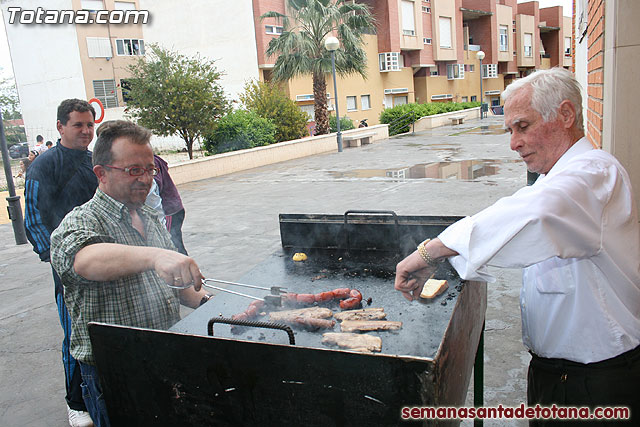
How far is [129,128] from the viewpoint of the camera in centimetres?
232

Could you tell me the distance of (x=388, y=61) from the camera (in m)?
33.5

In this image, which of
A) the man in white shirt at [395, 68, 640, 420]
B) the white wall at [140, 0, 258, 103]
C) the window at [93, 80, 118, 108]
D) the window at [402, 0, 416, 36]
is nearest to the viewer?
the man in white shirt at [395, 68, 640, 420]

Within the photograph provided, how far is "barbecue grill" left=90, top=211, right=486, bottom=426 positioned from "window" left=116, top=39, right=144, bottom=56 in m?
32.7

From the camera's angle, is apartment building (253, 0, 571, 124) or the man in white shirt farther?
apartment building (253, 0, 571, 124)

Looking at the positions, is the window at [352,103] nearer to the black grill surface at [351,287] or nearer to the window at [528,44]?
the window at [528,44]

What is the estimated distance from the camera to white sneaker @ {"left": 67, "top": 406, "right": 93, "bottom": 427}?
10.4 ft

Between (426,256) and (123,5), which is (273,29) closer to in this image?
(123,5)

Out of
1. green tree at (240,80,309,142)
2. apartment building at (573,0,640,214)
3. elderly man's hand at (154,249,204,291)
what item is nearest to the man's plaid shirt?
elderly man's hand at (154,249,204,291)

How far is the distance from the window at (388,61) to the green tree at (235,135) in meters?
→ 17.8

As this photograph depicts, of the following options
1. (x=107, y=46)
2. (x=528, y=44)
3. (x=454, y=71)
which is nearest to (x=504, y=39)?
(x=528, y=44)

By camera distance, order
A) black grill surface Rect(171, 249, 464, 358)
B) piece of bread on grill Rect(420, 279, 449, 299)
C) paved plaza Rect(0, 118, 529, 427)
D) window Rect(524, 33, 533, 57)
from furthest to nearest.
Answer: window Rect(524, 33, 533, 57) < paved plaza Rect(0, 118, 529, 427) < piece of bread on grill Rect(420, 279, 449, 299) < black grill surface Rect(171, 249, 464, 358)

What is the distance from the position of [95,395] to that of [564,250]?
86.9 inches

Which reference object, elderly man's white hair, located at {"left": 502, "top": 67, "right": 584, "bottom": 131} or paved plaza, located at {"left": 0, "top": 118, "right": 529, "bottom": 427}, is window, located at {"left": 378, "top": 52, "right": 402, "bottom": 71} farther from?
elderly man's white hair, located at {"left": 502, "top": 67, "right": 584, "bottom": 131}

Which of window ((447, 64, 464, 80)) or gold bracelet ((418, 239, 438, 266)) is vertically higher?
window ((447, 64, 464, 80))
